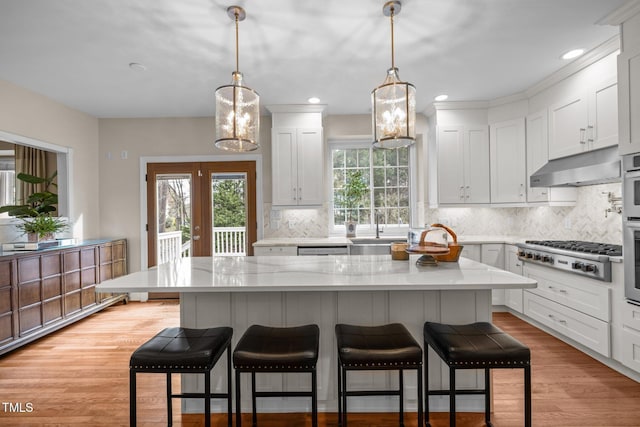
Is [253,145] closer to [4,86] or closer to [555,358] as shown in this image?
[555,358]

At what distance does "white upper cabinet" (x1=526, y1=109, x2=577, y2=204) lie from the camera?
3.66m

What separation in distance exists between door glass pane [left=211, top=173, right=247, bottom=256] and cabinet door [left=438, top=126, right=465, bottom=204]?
2.73 metres

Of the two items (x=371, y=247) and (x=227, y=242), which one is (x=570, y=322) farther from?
(x=227, y=242)

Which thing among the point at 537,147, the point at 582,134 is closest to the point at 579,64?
the point at 582,134

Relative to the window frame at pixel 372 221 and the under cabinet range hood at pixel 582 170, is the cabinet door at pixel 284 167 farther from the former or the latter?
the under cabinet range hood at pixel 582 170

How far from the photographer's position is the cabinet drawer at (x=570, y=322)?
268 cm

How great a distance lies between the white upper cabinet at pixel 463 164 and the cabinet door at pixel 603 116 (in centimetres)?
126

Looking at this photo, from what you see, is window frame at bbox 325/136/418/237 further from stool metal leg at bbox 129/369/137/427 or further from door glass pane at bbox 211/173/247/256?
stool metal leg at bbox 129/369/137/427

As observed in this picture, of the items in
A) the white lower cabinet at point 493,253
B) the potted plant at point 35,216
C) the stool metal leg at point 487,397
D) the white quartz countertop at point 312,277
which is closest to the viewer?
the white quartz countertop at point 312,277

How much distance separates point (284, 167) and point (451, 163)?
219cm

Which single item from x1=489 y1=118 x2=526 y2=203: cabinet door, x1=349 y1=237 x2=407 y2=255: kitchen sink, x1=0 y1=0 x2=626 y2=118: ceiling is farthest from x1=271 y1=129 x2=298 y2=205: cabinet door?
x1=489 y1=118 x2=526 y2=203: cabinet door

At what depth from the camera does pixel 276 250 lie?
4082 mm

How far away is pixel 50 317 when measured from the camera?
3.47 meters

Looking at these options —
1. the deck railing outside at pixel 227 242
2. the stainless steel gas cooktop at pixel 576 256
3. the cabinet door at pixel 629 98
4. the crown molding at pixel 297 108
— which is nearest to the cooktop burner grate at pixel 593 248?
the stainless steel gas cooktop at pixel 576 256
